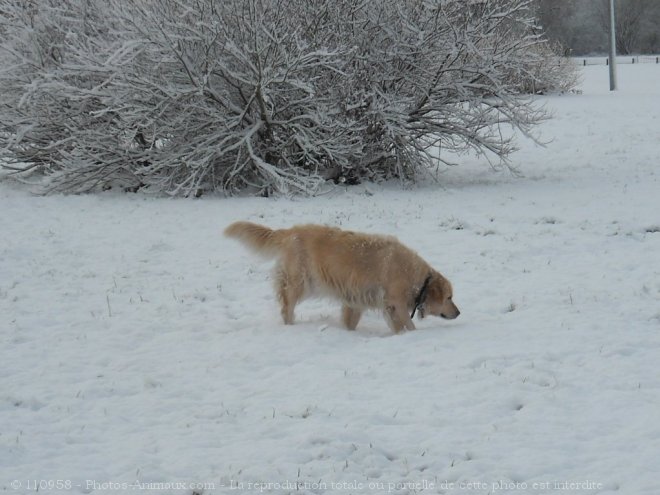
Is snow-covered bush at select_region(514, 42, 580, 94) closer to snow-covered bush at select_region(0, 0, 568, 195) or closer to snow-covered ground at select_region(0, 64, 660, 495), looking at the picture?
snow-covered bush at select_region(0, 0, 568, 195)

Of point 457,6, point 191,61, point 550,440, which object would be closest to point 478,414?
point 550,440

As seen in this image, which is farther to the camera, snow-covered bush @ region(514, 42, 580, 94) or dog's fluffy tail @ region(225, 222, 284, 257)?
snow-covered bush @ region(514, 42, 580, 94)

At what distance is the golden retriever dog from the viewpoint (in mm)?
7410

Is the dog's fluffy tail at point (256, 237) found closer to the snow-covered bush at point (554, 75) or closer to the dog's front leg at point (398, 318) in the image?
the dog's front leg at point (398, 318)

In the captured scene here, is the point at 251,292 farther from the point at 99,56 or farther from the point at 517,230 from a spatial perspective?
the point at 99,56

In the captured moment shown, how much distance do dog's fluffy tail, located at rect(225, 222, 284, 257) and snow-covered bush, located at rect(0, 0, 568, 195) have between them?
6.73m

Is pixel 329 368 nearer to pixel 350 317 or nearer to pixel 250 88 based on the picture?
pixel 350 317

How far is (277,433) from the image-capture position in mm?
5109

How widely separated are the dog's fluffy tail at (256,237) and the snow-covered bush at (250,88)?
22.1 ft

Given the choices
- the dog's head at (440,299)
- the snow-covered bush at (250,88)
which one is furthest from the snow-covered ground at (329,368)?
the snow-covered bush at (250,88)

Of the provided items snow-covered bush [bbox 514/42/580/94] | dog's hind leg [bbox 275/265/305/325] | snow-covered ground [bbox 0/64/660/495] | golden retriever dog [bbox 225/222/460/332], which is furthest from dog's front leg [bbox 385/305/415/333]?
snow-covered bush [bbox 514/42/580/94]

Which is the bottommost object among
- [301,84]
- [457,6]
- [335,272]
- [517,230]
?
[517,230]

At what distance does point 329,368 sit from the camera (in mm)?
6344

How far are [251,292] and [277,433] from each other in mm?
3918
